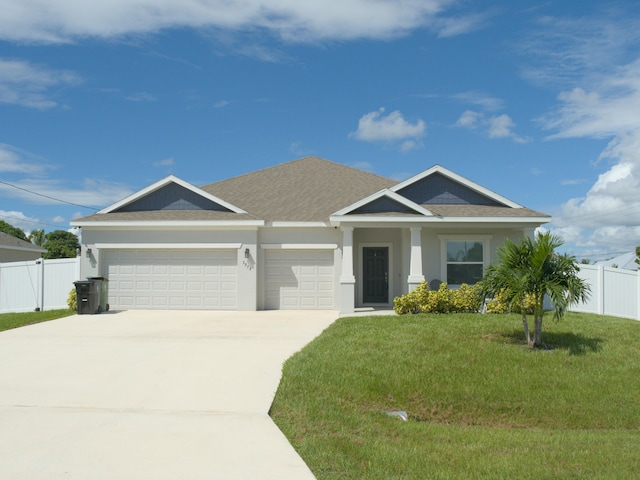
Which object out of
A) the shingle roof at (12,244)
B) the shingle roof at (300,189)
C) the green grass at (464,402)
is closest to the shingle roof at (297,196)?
the shingle roof at (300,189)

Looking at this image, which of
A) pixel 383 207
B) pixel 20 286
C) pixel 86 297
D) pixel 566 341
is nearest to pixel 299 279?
pixel 383 207

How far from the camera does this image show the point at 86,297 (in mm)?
17547

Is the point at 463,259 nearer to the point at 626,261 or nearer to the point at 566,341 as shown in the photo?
the point at 566,341

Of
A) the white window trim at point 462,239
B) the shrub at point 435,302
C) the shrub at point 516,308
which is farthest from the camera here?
the white window trim at point 462,239

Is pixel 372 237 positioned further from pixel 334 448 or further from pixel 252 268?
pixel 334 448

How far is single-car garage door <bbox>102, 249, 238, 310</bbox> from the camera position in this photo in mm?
19297

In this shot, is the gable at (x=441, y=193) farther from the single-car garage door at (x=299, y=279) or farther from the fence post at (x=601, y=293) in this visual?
the fence post at (x=601, y=293)

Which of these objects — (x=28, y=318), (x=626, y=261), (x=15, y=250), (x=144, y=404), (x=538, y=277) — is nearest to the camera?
(x=144, y=404)

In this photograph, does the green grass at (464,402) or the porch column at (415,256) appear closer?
the green grass at (464,402)

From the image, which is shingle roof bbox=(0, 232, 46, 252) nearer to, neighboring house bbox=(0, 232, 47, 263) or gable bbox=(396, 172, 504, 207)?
neighboring house bbox=(0, 232, 47, 263)

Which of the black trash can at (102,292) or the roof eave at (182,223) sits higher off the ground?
the roof eave at (182,223)

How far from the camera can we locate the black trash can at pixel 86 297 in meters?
17.5

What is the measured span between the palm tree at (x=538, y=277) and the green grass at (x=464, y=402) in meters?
0.98

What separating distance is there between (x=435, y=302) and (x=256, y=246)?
660 cm
